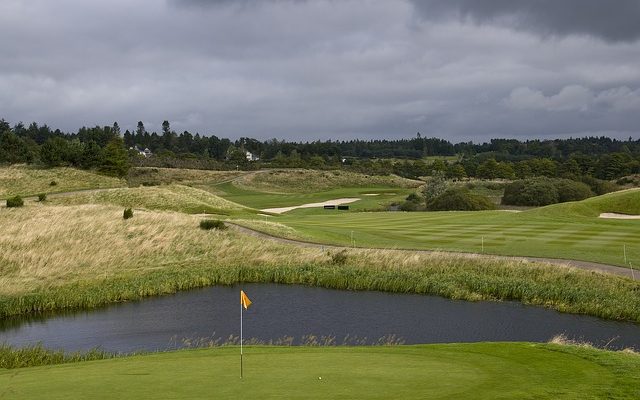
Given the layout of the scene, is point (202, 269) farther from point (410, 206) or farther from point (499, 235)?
point (410, 206)

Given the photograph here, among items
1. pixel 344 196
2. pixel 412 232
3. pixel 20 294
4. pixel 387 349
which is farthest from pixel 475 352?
pixel 344 196

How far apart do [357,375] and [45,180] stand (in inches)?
2949

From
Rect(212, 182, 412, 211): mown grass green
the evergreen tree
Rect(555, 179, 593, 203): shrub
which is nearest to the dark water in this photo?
Rect(212, 182, 412, 211): mown grass green

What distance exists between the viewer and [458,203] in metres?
76.8

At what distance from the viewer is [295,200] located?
312ft

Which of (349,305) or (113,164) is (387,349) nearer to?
(349,305)

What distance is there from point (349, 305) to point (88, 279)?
605 inches

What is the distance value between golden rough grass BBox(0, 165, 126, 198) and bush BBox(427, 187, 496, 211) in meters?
44.4

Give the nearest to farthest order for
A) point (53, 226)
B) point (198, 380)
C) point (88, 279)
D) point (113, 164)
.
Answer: point (198, 380), point (88, 279), point (53, 226), point (113, 164)

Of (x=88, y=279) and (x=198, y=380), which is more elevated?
(x=198, y=380)

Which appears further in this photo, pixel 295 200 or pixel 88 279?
pixel 295 200

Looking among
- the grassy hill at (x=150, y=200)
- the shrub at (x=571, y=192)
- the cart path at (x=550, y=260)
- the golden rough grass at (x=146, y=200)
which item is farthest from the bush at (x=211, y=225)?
the shrub at (x=571, y=192)

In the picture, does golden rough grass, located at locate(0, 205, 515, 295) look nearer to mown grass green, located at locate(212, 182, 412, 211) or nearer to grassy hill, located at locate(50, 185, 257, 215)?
grassy hill, located at locate(50, 185, 257, 215)

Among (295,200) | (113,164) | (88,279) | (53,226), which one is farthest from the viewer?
(295,200)
